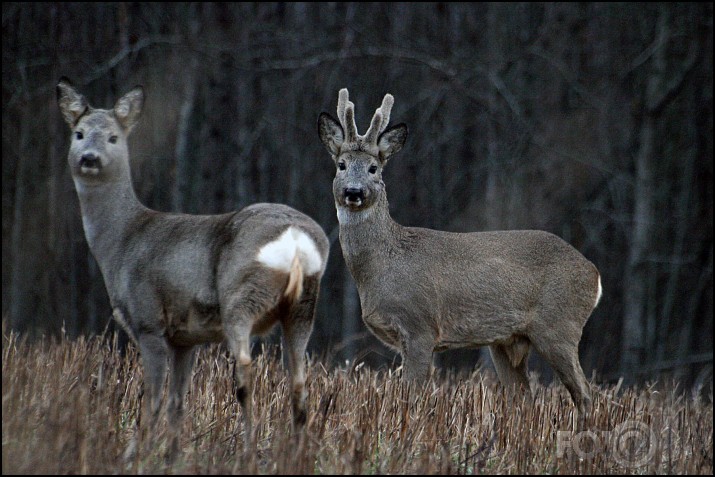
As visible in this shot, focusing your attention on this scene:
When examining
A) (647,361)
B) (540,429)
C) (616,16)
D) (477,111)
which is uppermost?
(616,16)

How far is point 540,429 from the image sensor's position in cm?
653

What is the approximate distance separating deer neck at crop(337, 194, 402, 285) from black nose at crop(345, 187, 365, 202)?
10.2 inches

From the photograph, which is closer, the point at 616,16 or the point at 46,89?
the point at 46,89

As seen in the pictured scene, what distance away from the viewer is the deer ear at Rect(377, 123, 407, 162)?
26.7ft

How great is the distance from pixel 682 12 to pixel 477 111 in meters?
3.24

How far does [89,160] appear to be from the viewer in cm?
647

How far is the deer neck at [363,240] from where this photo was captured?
27.0 feet

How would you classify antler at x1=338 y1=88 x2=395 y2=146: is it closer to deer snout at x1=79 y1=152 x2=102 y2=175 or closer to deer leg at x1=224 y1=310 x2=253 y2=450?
deer snout at x1=79 y1=152 x2=102 y2=175

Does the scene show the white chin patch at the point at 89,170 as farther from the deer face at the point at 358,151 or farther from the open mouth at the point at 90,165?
the deer face at the point at 358,151

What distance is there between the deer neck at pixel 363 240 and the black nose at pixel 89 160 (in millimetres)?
2226

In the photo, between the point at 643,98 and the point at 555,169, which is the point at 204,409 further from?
the point at 643,98

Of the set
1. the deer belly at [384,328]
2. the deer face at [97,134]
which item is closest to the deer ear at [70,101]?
the deer face at [97,134]

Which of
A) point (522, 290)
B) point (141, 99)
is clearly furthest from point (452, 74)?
point (141, 99)

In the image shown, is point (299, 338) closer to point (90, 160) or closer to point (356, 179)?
point (90, 160)
